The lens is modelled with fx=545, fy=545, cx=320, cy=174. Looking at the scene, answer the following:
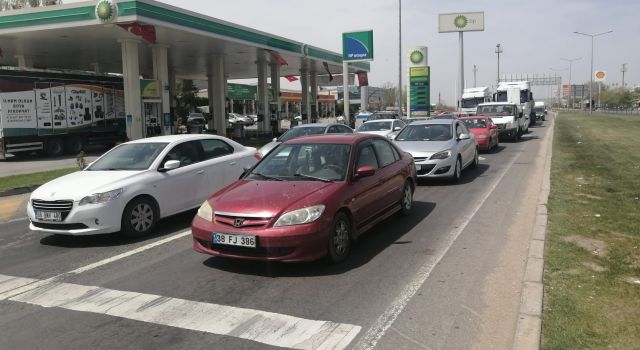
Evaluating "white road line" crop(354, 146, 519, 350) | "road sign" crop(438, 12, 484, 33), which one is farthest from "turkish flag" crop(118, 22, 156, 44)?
"road sign" crop(438, 12, 484, 33)

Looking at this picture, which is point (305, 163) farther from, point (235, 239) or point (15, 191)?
point (15, 191)

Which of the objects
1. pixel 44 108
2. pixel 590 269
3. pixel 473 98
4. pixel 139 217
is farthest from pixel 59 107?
pixel 473 98

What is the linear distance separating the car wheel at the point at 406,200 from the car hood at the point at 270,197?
7.77 feet

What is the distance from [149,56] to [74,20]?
11580 millimetres

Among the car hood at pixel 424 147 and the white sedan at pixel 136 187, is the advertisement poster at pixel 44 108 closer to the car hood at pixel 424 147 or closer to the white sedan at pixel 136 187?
the white sedan at pixel 136 187

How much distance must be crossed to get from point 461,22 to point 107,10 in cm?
4213

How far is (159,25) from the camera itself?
72.1ft

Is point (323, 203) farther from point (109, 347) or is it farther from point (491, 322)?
point (109, 347)

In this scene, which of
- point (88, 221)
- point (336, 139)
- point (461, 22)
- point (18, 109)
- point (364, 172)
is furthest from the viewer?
point (461, 22)

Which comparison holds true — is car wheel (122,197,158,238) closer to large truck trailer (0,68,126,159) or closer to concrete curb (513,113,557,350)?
concrete curb (513,113,557,350)

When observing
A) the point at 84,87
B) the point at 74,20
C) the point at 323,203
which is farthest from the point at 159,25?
the point at 323,203

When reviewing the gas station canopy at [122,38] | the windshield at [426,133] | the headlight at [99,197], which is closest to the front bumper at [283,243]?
the headlight at [99,197]

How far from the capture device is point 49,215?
7.36 meters

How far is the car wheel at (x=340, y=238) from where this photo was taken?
602cm
